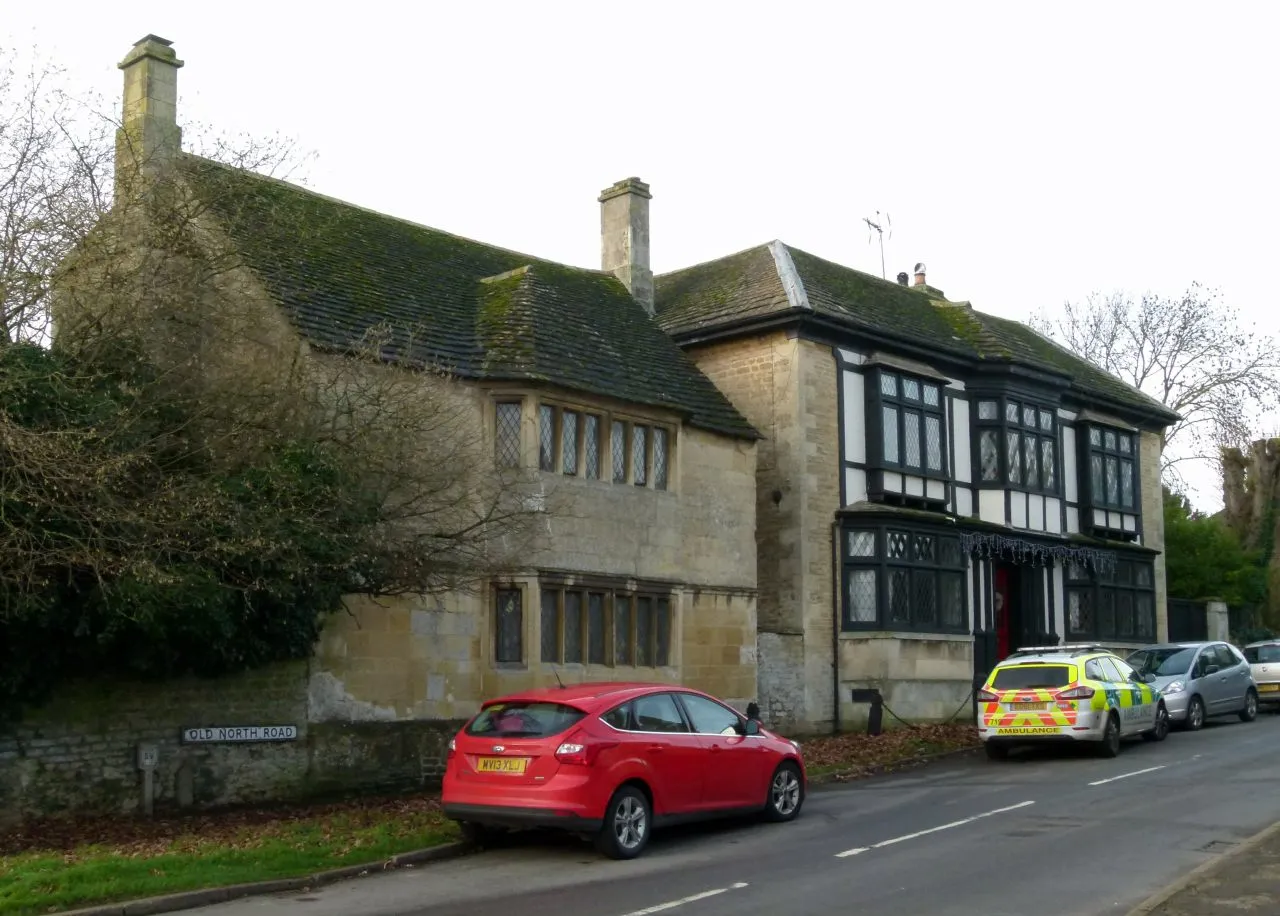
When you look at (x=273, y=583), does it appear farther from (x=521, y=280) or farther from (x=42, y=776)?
(x=521, y=280)

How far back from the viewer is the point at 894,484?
25.8 meters

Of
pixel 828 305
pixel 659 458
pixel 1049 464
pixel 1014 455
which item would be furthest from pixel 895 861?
pixel 1049 464

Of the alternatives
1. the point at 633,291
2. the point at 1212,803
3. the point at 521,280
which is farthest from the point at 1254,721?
the point at 521,280

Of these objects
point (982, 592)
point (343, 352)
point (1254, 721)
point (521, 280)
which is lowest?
point (1254, 721)

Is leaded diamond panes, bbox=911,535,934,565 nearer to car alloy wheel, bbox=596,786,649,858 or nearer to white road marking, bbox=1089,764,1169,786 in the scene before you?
white road marking, bbox=1089,764,1169,786

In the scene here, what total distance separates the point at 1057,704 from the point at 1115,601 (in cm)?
1257

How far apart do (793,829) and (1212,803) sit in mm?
4699

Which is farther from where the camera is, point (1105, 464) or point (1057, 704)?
point (1105, 464)

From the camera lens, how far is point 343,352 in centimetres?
1770

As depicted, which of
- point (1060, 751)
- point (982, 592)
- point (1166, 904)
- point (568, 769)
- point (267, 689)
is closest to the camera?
point (1166, 904)

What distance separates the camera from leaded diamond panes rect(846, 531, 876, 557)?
24984 millimetres

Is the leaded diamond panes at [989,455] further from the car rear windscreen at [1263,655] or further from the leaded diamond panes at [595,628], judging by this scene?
the leaded diamond panes at [595,628]

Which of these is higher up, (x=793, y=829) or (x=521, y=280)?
(x=521, y=280)

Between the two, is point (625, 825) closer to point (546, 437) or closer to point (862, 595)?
point (546, 437)
